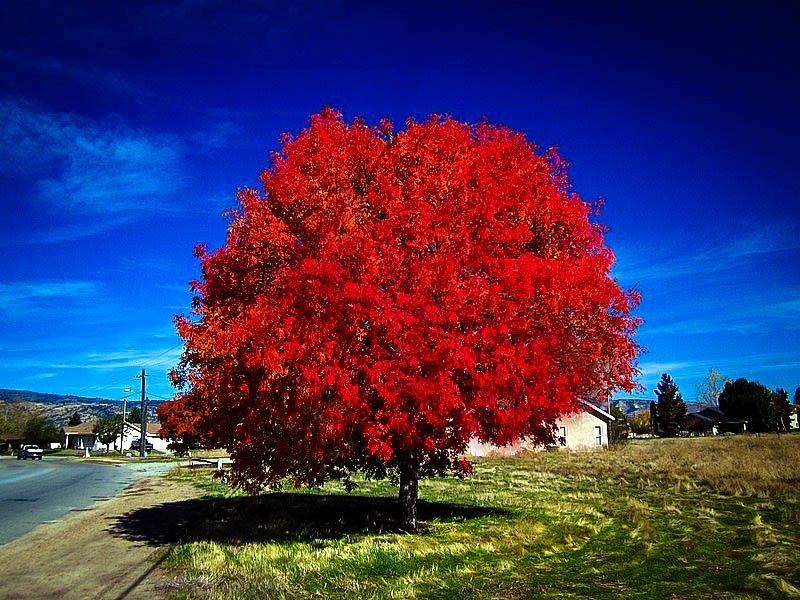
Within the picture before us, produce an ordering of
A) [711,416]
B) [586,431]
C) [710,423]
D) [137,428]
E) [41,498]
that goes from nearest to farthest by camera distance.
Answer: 1. [41,498]
2. [586,431]
3. [710,423]
4. [711,416]
5. [137,428]

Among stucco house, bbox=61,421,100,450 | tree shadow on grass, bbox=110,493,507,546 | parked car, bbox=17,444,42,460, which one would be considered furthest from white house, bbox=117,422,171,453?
tree shadow on grass, bbox=110,493,507,546

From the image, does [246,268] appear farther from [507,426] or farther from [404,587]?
[404,587]

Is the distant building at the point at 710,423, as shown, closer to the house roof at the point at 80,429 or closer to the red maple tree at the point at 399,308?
the red maple tree at the point at 399,308

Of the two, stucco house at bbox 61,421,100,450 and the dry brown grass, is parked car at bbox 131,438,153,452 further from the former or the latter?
the dry brown grass

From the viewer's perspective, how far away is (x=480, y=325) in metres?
14.1

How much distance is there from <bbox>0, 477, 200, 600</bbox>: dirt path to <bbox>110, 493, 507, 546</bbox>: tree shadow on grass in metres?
0.94

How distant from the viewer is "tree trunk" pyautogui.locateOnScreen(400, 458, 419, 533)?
17406mm

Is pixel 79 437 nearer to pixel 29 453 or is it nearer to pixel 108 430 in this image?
pixel 108 430

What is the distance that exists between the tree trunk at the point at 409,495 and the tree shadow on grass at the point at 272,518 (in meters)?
0.40

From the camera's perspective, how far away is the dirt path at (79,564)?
1206cm

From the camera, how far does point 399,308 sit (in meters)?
13.7

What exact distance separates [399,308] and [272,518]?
11.6 metres

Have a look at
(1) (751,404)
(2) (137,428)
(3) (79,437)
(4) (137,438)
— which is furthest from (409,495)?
(3) (79,437)

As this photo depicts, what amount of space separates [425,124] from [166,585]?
12.0 m
